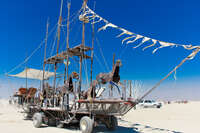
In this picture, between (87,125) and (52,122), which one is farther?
(52,122)

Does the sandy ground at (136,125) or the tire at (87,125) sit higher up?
the tire at (87,125)

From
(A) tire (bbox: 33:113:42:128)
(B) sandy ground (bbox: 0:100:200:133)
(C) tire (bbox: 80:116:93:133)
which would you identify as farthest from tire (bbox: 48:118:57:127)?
(C) tire (bbox: 80:116:93:133)

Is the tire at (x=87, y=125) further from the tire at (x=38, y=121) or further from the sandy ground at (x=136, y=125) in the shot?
the tire at (x=38, y=121)

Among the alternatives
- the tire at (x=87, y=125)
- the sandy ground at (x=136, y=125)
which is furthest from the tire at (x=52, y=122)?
the tire at (x=87, y=125)

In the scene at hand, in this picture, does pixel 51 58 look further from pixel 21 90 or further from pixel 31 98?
pixel 21 90

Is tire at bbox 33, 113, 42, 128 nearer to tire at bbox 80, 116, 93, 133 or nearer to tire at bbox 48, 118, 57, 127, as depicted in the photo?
tire at bbox 48, 118, 57, 127

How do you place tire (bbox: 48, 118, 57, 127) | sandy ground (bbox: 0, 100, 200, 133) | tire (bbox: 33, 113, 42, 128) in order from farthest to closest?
1. tire (bbox: 48, 118, 57, 127)
2. tire (bbox: 33, 113, 42, 128)
3. sandy ground (bbox: 0, 100, 200, 133)

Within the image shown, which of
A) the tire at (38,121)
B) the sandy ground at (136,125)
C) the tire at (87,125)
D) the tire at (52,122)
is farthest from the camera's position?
the tire at (52,122)

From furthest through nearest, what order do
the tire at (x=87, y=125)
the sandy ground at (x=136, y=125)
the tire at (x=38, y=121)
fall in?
the tire at (x=38, y=121), the sandy ground at (x=136, y=125), the tire at (x=87, y=125)

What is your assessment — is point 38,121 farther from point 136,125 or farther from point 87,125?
point 136,125

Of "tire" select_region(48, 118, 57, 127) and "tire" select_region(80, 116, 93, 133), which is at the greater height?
"tire" select_region(80, 116, 93, 133)

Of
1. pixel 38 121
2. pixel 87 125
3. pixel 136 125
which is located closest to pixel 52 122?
pixel 38 121

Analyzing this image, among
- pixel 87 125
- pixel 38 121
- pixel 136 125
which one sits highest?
pixel 87 125

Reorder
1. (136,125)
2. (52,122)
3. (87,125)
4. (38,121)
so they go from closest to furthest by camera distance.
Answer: (87,125) < (38,121) < (52,122) < (136,125)
